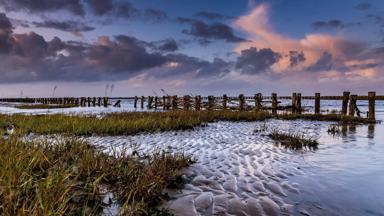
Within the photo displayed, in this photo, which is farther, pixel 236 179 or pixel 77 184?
pixel 236 179

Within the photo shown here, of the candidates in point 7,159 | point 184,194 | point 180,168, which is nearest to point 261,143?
point 180,168

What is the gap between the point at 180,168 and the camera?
6344 millimetres

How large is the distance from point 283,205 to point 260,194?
1.65 ft

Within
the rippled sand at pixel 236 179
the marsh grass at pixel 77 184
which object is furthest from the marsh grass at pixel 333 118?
the marsh grass at pixel 77 184

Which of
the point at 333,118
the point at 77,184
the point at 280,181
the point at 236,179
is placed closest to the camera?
the point at 77,184

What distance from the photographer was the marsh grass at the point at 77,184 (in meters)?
3.29

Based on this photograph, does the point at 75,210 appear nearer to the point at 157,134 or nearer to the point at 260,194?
the point at 260,194

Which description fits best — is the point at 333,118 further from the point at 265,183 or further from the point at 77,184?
the point at 77,184

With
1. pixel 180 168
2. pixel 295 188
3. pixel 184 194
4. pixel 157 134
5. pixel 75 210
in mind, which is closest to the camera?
pixel 75 210

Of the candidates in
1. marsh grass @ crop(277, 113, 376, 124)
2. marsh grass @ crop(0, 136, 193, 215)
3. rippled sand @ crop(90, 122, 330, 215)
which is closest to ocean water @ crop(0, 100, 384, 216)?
rippled sand @ crop(90, 122, 330, 215)

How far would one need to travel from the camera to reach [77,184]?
4488 mm

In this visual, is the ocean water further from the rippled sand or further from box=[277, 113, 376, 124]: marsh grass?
box=[277, 113, 376, 124]: marsh grass

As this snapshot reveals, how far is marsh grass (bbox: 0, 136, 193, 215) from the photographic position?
329 cm

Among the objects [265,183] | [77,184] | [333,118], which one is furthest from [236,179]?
[333,118]
